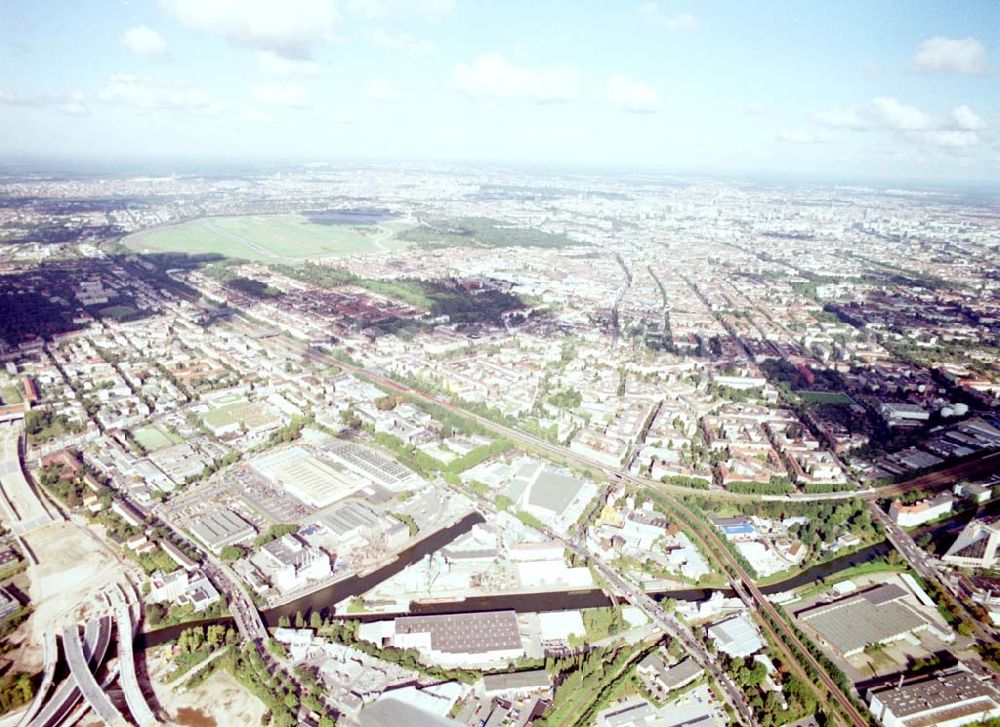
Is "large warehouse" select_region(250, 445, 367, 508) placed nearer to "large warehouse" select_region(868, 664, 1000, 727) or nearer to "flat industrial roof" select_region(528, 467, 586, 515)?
"flat industrial roof" select_region(528, 467, 586, 515)

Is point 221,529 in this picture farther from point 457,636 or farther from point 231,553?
point 457,636

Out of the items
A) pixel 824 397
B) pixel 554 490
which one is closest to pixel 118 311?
pixel 554 490

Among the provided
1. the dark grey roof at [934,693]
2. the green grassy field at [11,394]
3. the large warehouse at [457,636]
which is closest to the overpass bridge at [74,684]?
the large warehouse at [457,636]

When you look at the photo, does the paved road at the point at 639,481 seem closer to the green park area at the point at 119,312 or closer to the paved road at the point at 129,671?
the green park area at the point at 119,312

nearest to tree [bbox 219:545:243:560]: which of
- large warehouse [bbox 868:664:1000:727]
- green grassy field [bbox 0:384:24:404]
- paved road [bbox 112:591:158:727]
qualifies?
paved road [bbox 112:591:158:727]

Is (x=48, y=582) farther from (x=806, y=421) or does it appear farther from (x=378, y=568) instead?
(x=806, y=421)
